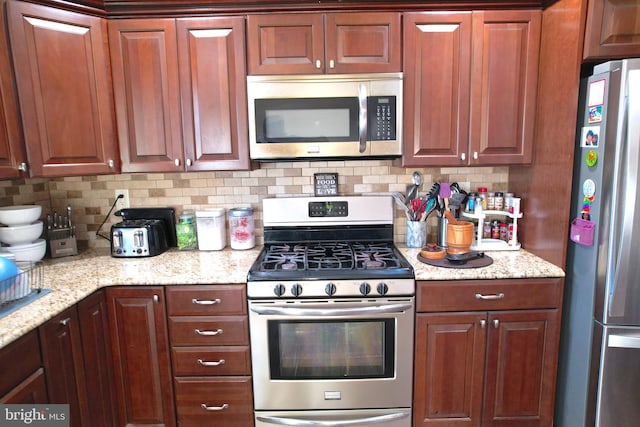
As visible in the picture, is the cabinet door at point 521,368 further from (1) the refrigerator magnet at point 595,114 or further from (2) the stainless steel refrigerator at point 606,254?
(1) the refrigerator magnet at point 595,114

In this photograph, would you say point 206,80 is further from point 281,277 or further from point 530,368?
point 530,368

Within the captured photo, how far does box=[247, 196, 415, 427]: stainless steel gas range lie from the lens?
5.79 ft

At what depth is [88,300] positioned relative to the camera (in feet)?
5.50

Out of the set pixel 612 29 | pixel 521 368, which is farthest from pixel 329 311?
pixel 612 29

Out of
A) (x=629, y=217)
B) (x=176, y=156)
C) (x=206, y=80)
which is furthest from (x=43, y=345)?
(x=629, y=217)

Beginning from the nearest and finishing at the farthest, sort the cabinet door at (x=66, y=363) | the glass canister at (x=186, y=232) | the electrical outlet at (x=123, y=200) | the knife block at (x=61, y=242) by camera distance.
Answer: the cabinet door at (x=66, y=363) → the knife block at (x=61, y=242) → the glass canister at (x=186, y=232) → the electrical outlet at (x=123, y=200)

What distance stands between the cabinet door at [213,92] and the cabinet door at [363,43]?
17.9 inches

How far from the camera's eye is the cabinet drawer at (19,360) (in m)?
1.25

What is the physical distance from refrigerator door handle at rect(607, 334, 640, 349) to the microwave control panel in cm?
132

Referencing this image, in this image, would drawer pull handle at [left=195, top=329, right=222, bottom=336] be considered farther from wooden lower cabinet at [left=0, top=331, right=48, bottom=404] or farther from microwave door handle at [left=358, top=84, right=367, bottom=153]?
microwave door handle at [left=358, top=84, right=367, bottom=153]

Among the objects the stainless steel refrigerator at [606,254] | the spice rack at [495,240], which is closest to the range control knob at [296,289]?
the spice rack at [495,240]

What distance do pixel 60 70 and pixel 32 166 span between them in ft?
1.55

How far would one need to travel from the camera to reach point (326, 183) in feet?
7.55

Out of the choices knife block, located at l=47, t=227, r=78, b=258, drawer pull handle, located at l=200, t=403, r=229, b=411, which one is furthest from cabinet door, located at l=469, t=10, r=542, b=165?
knife block, located at l=47, t=227, r=78, b=258
